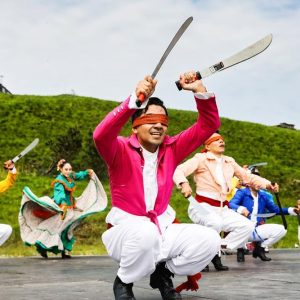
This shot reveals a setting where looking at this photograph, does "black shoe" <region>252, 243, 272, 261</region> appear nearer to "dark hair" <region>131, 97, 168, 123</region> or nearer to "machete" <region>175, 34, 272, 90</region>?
"dark hair" <region>131, 97, 168, 123</region>

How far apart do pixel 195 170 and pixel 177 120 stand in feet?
97.0

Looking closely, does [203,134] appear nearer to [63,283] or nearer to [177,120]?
[63,283]

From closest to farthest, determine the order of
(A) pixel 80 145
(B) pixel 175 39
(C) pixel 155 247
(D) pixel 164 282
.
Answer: (B) pixel 175 39, (C) pixel 155 247, (D) pixel 164 282, (A) pixel 80 145

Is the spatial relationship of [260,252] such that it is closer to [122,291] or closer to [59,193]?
[59,193]

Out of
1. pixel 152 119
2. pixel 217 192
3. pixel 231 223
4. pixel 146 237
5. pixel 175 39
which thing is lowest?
pixel 231 223

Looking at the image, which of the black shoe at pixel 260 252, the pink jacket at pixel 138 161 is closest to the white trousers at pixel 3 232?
the black shoe at pixel 260 252

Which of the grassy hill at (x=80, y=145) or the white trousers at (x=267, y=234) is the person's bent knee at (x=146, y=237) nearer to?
the white trousers at (x=267, y=234)

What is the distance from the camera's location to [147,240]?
407 cm

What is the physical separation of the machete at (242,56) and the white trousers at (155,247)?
107cm

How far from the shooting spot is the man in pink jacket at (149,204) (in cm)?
412

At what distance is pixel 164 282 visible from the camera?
179 inches

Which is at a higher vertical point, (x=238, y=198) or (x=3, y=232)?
(x=238, y=198)

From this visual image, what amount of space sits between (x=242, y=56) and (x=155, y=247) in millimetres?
1371

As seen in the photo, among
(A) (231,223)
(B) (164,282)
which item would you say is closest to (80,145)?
(A) (231,223)
